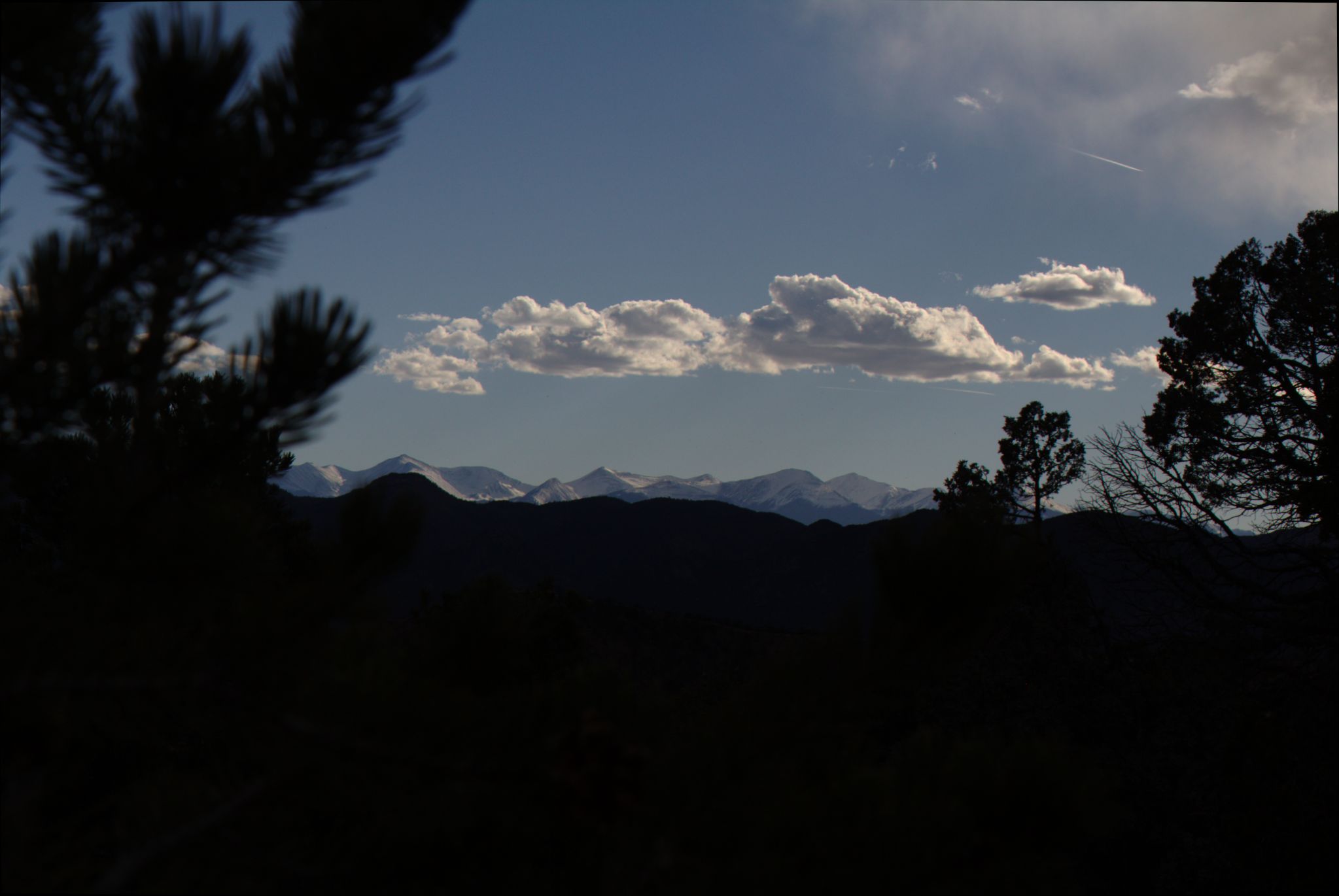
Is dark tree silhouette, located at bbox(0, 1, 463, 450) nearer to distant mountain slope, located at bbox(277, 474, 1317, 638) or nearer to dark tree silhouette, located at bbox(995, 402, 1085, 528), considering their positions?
dark tree silhouette, located at bbox(995, 402, 1085, 528)

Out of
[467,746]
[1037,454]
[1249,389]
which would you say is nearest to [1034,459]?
[1037,454]

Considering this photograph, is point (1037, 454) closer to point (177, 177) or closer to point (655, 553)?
point (177, 177)

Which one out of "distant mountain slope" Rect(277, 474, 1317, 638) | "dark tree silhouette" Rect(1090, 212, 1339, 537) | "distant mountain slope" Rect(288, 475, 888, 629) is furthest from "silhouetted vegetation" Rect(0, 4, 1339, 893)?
"distant mountain slope" Rect(288, 475, 888, 629)

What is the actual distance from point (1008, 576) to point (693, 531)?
432 ft

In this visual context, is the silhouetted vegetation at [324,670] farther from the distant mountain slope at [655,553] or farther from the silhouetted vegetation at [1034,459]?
the distant mountain slope at [655,553]

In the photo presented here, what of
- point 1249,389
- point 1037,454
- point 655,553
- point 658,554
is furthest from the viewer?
point 655,553

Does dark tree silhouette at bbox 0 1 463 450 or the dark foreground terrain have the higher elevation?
dark tree silhouette at bbox 0 1 463 450

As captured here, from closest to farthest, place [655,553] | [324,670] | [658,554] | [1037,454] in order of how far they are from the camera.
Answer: [324,670], [1037,454], [658,554], [655,553]

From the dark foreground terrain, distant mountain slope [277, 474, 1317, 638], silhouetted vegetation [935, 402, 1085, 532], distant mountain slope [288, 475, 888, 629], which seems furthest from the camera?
distant mountain slope [288, 475, 888, 629]

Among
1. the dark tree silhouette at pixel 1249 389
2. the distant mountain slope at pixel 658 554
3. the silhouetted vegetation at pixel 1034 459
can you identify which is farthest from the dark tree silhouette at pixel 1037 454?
the distant mountain slope at pixel 658 554

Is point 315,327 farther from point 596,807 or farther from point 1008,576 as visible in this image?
point 1008,576

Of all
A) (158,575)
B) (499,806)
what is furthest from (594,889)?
(158,575)

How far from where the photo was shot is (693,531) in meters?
134

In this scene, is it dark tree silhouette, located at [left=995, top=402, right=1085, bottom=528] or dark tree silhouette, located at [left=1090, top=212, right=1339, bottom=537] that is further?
dark tree silhouette, located at [left=995, top=402, right=1085, bottom=528]
